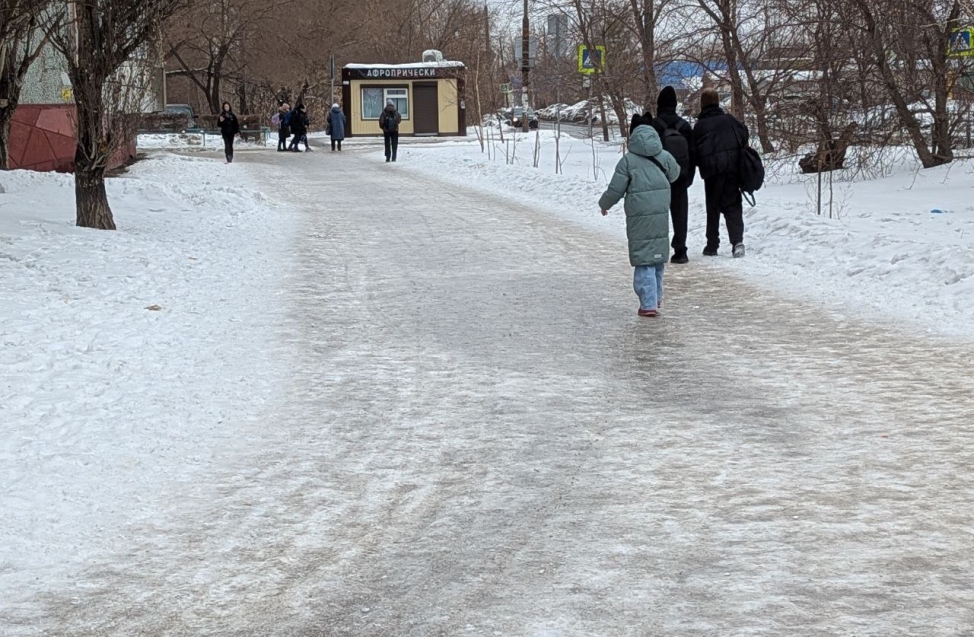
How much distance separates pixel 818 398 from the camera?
6703 mm

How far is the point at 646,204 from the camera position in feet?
31.1

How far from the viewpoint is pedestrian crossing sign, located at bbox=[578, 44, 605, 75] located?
28500 mm

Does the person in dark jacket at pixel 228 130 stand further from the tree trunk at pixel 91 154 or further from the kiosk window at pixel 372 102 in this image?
the kiosk window at pixel 372 102

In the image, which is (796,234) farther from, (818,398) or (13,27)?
(13,27)

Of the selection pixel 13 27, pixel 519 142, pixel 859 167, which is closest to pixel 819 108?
pixel 859 167

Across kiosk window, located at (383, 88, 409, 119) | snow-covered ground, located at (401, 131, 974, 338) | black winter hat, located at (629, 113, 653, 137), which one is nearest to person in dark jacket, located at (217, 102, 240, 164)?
snow-covered ground, located at (401, 131, 974, 338)

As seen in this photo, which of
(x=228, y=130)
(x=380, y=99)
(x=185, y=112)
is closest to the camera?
(x=228, y=130)

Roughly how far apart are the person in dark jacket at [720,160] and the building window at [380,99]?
3781 cm

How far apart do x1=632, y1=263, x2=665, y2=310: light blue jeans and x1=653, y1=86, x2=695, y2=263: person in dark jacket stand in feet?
8.45

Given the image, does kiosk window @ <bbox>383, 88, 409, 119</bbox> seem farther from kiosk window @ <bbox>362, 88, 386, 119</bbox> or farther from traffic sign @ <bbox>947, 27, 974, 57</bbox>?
traffic sign @ <bbox>947, 27, 974, 57</bbox>

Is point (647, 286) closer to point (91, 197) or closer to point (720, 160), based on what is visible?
point (720, 160)

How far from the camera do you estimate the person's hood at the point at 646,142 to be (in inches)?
376

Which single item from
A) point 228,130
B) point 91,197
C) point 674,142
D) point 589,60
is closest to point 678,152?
point 674,142

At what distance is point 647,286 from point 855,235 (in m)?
3.78
